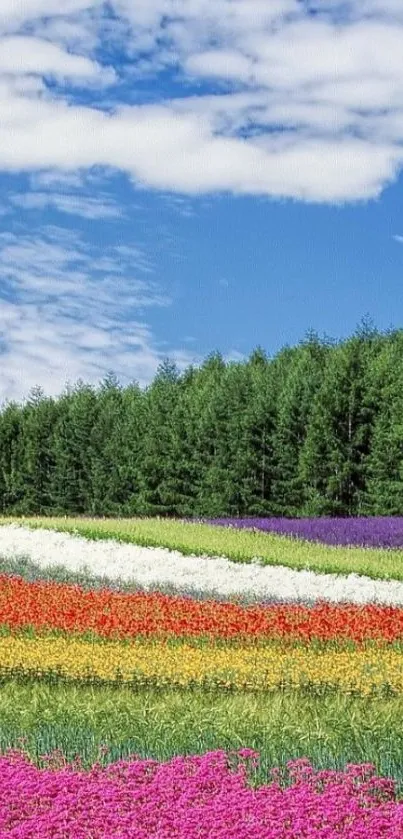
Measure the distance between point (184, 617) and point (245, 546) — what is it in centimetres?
981

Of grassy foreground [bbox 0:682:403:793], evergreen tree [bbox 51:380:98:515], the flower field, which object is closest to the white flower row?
the flower field

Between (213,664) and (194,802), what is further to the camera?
(213,664)

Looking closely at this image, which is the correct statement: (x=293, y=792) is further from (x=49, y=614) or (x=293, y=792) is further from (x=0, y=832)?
(x=49, y=614)

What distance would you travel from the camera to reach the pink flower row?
5754mm

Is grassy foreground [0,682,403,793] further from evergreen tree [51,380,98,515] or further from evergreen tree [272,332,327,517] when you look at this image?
evergreen tree [51,380,98,515]

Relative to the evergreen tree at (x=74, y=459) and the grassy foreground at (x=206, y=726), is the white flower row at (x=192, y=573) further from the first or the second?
the evergreen tree at (x=74, y=459)

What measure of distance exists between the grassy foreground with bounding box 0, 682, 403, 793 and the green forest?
2490 cm

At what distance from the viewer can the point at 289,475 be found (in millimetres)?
36875

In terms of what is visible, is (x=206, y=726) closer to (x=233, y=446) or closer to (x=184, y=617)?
(x=184, y=617)

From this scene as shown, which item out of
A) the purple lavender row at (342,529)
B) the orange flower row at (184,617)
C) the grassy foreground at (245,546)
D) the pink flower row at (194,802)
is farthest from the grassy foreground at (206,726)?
the purple lavender row at (342,529)

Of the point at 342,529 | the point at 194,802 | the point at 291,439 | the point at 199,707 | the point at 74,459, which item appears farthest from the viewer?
the point at 74,459

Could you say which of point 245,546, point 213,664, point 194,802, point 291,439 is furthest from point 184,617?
point 291,439

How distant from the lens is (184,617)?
12883 mm

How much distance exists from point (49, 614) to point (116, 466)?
96.7 ft
